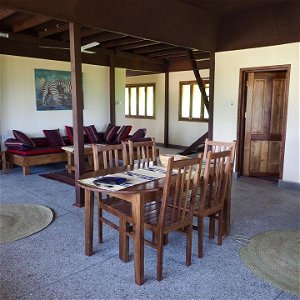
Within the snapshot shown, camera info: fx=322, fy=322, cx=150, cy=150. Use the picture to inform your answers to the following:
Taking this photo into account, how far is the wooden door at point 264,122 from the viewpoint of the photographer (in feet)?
18.2

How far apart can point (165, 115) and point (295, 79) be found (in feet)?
17.2

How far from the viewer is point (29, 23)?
5.16 meters

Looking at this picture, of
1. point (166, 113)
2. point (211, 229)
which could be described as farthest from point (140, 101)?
point (211, 229)

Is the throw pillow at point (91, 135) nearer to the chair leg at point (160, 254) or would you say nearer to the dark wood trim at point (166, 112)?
the dark wood trim at point (166, 112)

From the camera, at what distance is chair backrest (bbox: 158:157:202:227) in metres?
2.37

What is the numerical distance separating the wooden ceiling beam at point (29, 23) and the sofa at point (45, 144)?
193cm

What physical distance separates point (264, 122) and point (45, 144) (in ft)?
14.4

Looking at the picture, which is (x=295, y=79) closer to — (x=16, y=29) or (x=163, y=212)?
(x=163, y=212)

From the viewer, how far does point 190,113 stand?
31.3ft

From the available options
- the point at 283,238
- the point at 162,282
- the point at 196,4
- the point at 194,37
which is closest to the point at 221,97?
the point at 194,37

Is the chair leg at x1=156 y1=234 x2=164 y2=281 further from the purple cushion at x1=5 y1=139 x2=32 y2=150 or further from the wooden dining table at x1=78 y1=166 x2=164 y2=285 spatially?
the purple cushion at x1=5 y1=139 x2=32 y2=150

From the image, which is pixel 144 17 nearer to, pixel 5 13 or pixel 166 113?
pixel 5 13

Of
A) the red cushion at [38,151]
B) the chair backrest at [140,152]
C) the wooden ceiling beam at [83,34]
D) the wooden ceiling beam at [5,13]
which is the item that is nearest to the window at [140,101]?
the wooden ceiling beam at [83,34]

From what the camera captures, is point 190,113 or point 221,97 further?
point 190,113
